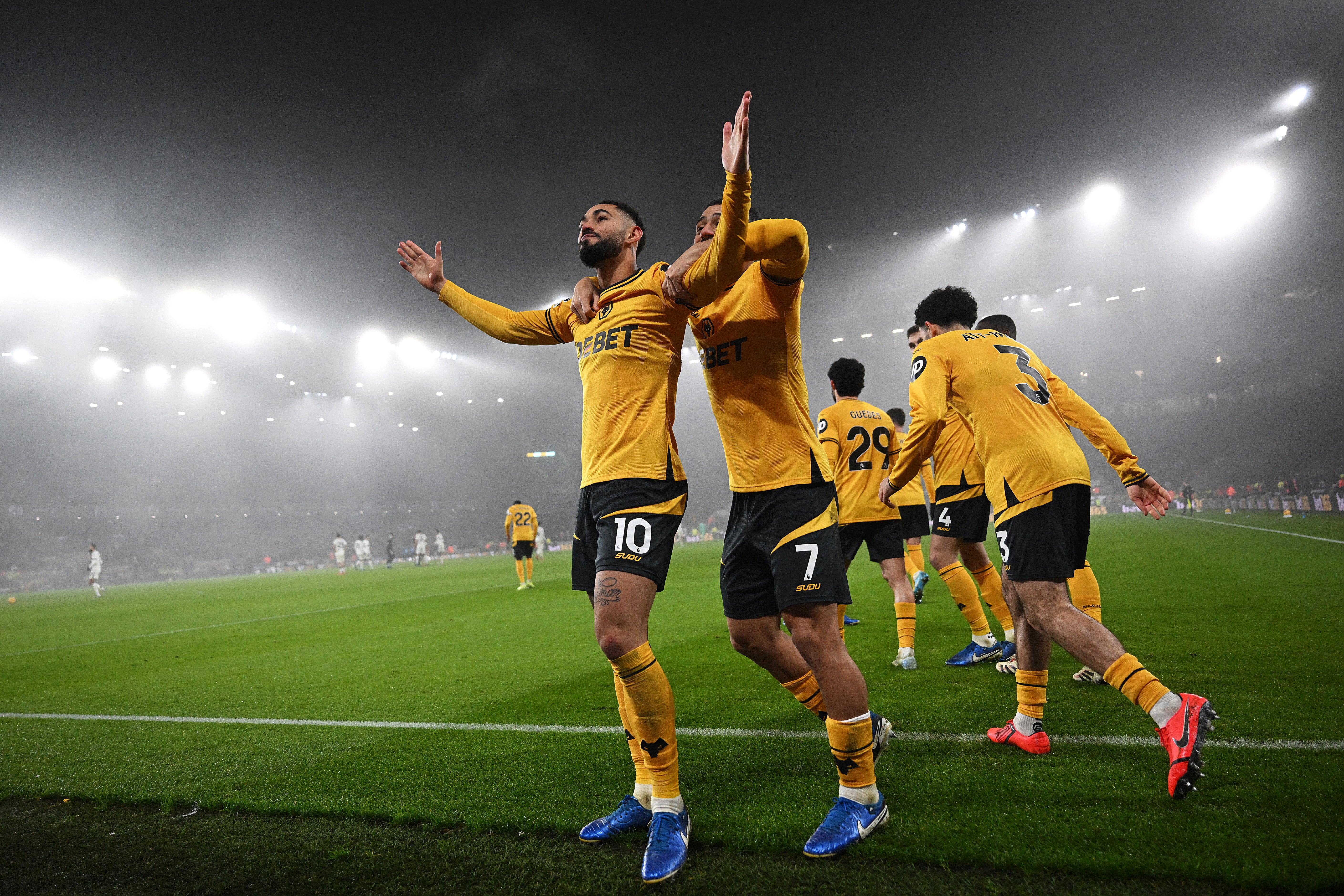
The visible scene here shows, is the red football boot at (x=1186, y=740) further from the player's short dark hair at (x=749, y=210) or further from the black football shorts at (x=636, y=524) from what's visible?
the player's short dark hair at (x=749, y=210)

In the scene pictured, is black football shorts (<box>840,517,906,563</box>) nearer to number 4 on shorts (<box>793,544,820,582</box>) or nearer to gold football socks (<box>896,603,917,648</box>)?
gold football socks (<box>896,603,917,648</box>)

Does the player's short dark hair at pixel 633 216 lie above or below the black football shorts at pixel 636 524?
above

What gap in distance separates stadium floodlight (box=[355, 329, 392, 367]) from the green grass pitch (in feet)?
109

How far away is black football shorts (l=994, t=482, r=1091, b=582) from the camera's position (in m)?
3.10

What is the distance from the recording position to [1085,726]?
A: 136 inches

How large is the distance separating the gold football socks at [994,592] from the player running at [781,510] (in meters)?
3.04

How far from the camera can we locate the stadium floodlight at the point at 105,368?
3509cm

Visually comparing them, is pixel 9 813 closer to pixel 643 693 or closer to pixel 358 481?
pixel 643 693

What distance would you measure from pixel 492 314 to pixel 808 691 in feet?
7.92

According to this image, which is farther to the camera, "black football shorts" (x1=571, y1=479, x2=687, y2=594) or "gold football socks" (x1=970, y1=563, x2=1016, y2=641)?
"gold football socks" (x1=970, y1=563, x2=1016, y2=641)

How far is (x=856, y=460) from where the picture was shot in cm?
573

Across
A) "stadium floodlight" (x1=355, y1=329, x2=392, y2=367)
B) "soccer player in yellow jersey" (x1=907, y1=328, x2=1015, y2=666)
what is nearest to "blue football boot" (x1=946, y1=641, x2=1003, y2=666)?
"soccer player in yellow jersey" (x1=907, y1=328, x2=1015, y2=666)

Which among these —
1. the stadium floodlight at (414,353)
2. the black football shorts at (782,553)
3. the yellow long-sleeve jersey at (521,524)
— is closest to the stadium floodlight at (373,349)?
the stadium floodlight at (414,353)

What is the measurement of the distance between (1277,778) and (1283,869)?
0.87 meters
